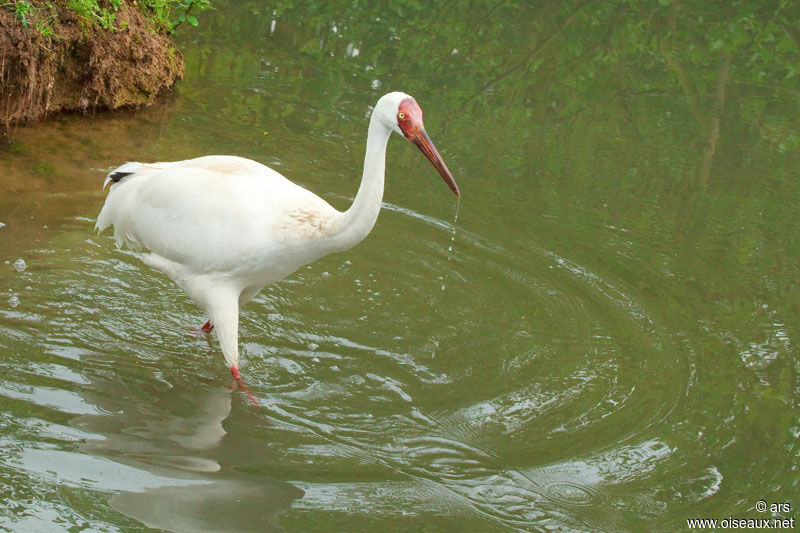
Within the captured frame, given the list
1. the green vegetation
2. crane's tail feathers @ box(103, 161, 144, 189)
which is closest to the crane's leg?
crane's tail feathers @ box(103, 161, 144, 189)

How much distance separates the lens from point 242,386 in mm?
4988

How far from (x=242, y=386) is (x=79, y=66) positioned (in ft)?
12.5

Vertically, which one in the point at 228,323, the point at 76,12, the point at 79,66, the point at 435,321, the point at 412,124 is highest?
the point at 76,12

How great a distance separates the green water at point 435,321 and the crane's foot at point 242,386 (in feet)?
0.13

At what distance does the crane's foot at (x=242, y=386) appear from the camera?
489cm

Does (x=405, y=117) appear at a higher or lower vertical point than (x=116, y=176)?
higher

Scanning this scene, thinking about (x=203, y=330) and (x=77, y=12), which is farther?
(x=77, y=12)

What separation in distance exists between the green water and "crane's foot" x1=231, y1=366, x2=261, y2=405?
4cm

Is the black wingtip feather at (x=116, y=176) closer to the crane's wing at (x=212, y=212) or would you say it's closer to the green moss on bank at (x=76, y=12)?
the crane's wing at (x=212, y=212)

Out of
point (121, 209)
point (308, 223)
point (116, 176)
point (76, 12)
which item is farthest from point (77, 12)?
point (308, 223)

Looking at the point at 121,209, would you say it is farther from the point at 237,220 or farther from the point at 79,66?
the point at 79,66

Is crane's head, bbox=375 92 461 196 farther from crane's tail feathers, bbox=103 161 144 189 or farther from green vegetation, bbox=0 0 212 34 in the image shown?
green vegetation, bbox=0 0 212 34

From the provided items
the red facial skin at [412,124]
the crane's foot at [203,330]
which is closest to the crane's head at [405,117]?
the red facial skin at [412,124]

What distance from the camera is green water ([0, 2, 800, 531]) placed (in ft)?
14.2
